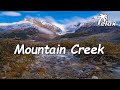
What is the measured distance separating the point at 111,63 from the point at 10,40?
132 centimetres

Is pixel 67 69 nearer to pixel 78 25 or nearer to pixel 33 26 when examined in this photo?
pixel 78 25

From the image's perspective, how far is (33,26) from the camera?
350 cm

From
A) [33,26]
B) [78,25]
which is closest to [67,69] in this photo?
[78,25]

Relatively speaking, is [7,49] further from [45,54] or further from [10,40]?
[45,54]

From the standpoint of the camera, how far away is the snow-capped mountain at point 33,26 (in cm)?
340

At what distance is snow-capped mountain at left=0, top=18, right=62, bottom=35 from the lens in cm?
340

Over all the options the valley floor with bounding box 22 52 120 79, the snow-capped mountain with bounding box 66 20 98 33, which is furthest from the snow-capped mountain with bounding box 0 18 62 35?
the valley floor with bounding box 22 52 120 79

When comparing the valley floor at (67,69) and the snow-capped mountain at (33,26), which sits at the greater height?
the snow-capped mountain at (33,26)

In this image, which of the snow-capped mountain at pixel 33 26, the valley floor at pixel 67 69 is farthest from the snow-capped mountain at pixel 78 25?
the valley floor at pixel 67 69

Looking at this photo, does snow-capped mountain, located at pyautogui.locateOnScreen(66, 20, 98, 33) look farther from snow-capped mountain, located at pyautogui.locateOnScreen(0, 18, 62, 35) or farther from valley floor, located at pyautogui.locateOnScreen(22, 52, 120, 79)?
valley floor, located at pyautogui.locateOnScreen(22, 52, 120, 79)

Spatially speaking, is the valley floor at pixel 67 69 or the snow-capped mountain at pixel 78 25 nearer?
the valley floor at pixel 67 69

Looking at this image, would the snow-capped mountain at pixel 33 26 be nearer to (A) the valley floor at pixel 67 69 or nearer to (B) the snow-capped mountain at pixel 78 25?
(B) the snow-capped mountain at pixel 78 25
